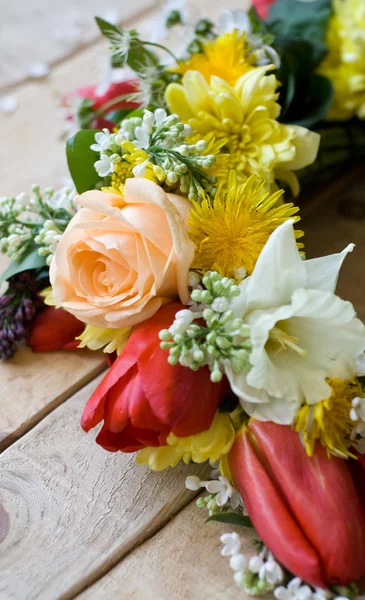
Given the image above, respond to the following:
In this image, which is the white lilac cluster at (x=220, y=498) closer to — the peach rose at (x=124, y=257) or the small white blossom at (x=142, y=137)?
the peach rose at (x=124, y=257)

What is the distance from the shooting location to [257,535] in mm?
541

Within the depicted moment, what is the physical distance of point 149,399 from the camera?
0.51 m

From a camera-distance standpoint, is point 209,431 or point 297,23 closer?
point 209,431

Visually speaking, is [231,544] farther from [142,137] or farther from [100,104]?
[100,104]

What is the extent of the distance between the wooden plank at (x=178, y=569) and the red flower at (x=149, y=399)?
9 centimetres

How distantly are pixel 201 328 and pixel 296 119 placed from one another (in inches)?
16.2

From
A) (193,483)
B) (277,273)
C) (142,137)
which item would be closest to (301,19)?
(142,137)

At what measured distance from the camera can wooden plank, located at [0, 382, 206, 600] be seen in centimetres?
54

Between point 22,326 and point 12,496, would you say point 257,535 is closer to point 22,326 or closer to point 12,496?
point 12,496

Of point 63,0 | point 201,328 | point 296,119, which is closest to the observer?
point 201,328

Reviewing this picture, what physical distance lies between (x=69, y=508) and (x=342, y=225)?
19.4 inches

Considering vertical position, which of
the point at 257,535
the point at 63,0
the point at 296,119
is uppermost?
the point at 63,0

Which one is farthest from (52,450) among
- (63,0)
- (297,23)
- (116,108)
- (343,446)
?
(63,0)

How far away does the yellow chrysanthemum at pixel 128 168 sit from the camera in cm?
59
